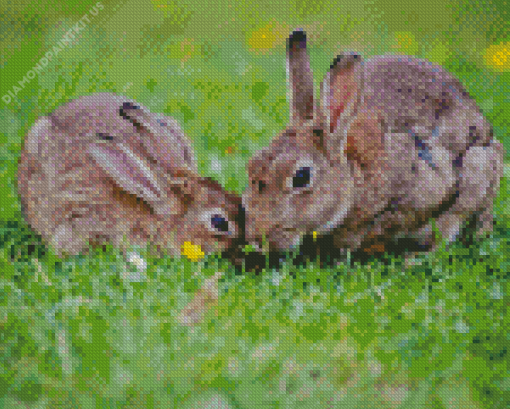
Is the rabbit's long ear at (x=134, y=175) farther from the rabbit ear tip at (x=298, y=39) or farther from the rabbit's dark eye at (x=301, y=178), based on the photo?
the rabbit ear tip at (x=298, y=39)

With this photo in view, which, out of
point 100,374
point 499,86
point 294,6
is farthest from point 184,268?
point 499,86

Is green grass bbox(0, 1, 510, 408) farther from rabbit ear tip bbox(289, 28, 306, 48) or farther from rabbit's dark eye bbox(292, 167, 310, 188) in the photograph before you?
rabbit ear tip bbox(289, 28, 306, 48)

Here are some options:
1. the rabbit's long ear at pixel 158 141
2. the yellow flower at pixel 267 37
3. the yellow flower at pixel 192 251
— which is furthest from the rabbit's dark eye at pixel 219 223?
the yellow flower at pixel 267 37

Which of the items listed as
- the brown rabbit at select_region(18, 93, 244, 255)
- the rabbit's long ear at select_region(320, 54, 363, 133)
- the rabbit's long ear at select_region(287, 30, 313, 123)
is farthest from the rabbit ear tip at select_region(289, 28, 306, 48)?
the brown rabbit at select_region(18, 93, 244, 255)

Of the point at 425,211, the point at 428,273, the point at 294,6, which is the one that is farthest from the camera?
the point at 294,6

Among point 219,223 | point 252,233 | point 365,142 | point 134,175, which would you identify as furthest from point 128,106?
point 365,142

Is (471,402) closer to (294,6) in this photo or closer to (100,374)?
(100,374)
